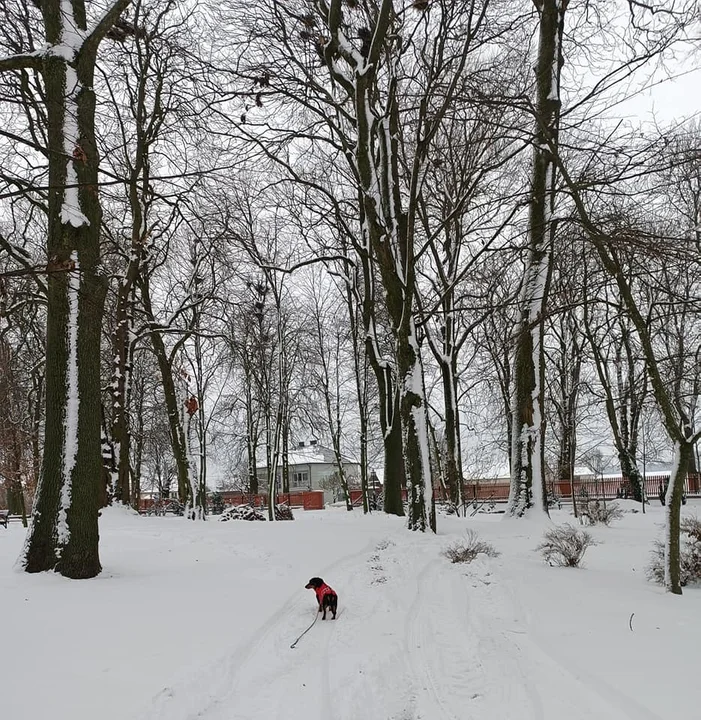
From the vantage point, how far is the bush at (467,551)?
8.22 m

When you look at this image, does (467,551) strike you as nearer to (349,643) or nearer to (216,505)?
(349,643)

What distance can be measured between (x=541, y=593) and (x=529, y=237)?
825 centimetres

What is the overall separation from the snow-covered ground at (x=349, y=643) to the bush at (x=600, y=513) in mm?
4713

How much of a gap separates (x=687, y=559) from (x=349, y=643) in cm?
406

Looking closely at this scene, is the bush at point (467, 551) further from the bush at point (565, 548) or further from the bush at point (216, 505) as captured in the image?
the bush at point (216, 505)

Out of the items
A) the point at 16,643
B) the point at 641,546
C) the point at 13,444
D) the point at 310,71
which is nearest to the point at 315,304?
the point at 13,444

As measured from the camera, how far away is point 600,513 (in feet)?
40.9

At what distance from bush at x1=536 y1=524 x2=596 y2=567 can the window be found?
2141 inches

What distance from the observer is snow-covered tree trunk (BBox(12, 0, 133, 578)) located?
6613 mm

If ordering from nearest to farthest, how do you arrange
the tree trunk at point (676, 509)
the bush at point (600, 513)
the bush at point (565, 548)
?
1. the tree trunk at point (676, 509)
2. the bush at point (565, 548)
3. the bush at point (600, 513)

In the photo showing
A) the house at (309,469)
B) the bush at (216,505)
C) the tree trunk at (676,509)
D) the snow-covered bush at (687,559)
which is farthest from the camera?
the house at (309,469)

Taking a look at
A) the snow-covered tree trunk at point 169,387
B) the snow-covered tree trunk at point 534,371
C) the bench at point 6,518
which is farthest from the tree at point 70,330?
the bench at point 6,518

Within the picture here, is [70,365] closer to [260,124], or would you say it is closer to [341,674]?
[341,674]

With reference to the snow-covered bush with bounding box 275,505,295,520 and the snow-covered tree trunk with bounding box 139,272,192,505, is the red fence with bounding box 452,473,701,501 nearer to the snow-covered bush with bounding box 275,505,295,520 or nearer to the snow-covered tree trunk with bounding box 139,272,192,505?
the snow-covered bush with bounding box 275,505,295,520
